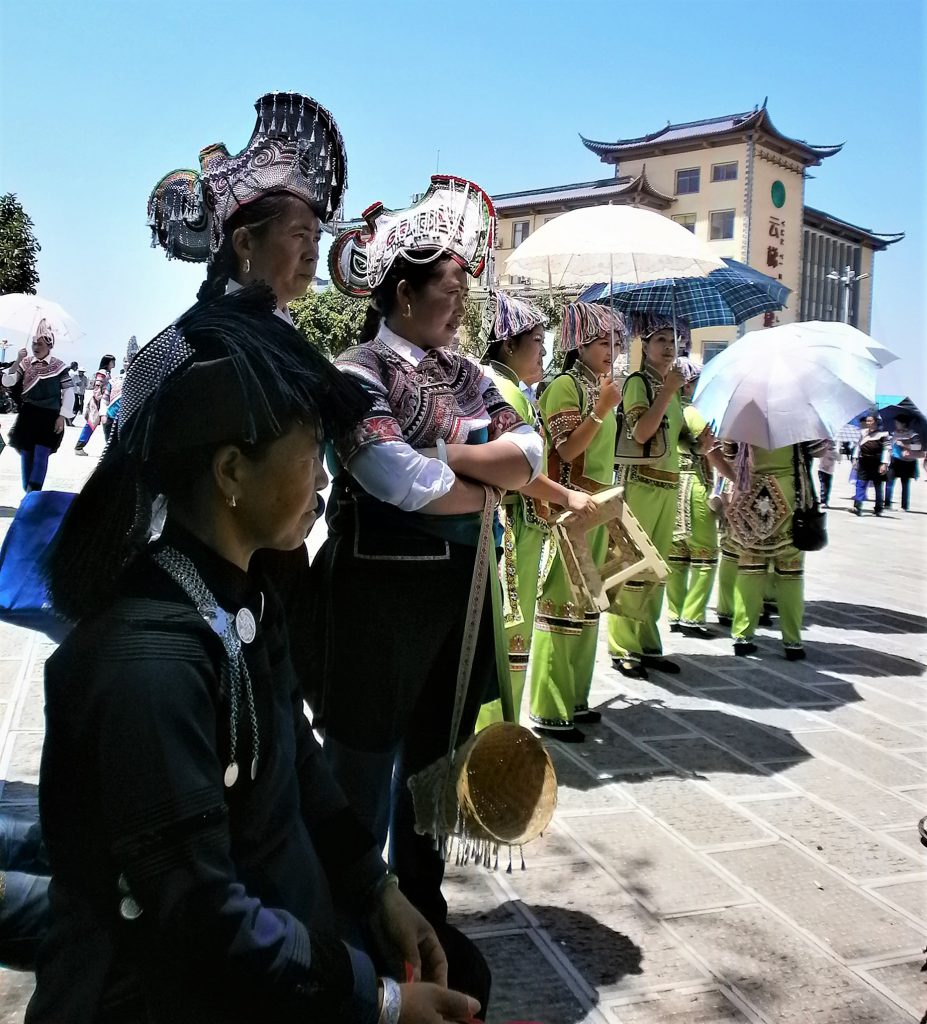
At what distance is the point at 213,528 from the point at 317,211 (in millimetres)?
1281

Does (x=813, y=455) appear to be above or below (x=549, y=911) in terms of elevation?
above

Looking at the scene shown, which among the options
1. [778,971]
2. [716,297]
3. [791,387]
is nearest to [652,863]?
[778,971]

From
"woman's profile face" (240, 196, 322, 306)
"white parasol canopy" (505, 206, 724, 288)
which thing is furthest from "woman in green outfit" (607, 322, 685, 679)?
"woman's profile face" (240, 196, 322, 306)

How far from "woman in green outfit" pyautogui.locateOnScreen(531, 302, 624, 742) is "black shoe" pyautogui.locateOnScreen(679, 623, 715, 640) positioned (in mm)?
2462

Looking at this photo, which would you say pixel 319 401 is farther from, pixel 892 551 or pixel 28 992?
pixel 892 551

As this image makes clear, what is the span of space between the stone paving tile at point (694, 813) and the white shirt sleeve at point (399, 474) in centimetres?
195

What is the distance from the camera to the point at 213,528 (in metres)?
1.43

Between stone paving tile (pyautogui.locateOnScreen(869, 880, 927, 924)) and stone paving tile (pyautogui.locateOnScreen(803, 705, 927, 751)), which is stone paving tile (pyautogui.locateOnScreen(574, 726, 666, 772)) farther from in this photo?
stone paving tile (pyautogui.locateOnScreen(803, 705, 927, 751))

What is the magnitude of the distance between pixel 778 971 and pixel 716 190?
1816 inches

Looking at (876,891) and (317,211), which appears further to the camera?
(876,891)

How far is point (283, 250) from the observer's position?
2.34m

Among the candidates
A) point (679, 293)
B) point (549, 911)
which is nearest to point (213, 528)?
point (549, 911)

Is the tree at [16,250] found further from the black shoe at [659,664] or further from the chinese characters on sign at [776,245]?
the chinese characters on sign at [776,245]

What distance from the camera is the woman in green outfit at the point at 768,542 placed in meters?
6.35
